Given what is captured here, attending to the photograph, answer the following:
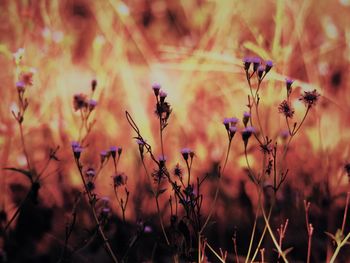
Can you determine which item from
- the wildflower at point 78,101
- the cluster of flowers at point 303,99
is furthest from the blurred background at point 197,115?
the cluster of flowers at point 303,99

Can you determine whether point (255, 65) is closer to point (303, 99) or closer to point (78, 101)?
point (303, 99)

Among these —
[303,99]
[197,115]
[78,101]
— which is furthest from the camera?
[197,115]

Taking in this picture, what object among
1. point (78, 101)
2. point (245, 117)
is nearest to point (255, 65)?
point (245, 117)

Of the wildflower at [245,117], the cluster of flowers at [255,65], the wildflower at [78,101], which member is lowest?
the wildflower at [245,117]

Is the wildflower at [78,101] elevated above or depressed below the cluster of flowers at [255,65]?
below

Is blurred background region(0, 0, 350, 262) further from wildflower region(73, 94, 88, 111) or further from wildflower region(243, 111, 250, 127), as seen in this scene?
wildflower region(243, 111, 250, 127)

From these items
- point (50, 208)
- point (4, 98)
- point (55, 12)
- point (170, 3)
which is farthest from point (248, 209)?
point (170, 3)

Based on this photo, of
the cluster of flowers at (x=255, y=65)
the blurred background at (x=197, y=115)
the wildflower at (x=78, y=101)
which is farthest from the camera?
the blurred background at (x=197, y=115)

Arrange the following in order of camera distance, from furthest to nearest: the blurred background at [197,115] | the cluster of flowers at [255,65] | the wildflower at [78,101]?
the blurred background at [197,115]
the wildflower at [78,101]
the cluster of flowers at [255,65]

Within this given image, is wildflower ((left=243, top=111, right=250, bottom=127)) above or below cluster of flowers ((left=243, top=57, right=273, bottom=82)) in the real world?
below

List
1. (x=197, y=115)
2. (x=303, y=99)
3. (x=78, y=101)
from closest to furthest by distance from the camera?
(x=303, y=99), (x=78, y=101), (x=197, y=115)

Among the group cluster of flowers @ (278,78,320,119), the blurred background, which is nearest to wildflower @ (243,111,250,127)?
cluster of flowers @ (278,78,320,119)

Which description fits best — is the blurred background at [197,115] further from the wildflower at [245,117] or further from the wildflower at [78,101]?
the wildflower at [245,117]
